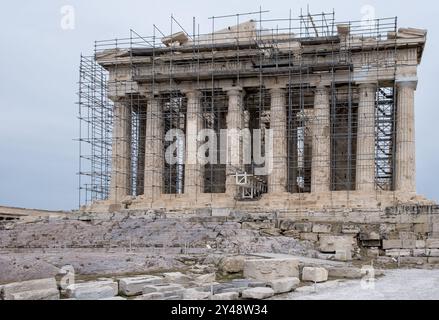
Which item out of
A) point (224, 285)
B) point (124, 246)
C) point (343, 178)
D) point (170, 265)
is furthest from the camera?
point (343, 178)

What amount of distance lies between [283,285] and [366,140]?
2201 cm

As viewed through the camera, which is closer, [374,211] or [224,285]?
[224,285]

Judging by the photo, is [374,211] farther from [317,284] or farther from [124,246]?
[317,284]

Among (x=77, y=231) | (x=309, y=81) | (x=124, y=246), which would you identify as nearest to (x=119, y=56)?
(x=309, y=81)

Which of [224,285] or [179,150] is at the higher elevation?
[179,150]

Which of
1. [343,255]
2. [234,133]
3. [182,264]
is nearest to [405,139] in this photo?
[234,133]

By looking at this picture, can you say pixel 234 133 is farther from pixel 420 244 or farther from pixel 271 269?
pixel 271 269

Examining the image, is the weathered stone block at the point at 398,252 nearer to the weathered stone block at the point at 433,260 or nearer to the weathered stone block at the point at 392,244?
the weathered stone block at the point at 392,244

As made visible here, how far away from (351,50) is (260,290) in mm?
24486

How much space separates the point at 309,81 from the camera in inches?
1399

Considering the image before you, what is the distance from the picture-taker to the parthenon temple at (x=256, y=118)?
33.8 meters

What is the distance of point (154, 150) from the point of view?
122 ft

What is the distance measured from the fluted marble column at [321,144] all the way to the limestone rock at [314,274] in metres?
18.7

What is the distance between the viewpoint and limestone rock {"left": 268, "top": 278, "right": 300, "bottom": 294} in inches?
517
